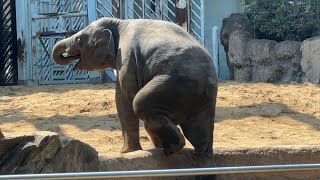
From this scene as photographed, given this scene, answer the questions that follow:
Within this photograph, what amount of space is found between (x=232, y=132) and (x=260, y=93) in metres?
3.08

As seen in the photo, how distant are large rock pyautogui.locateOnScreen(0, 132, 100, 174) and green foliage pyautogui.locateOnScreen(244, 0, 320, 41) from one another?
10685 mm

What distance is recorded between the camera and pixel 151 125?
5.68 metres

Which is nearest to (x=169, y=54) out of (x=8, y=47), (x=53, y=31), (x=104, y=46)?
(x=104, y=46)

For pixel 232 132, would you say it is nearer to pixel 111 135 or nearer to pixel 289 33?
pixel 111 135

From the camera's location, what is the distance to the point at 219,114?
1027 centimetres

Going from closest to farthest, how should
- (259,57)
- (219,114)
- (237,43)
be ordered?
(219,114) < (259,57) < (237,43)

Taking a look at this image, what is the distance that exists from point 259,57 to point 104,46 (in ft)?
25.6

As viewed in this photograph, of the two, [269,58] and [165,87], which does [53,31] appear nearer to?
[269,58]

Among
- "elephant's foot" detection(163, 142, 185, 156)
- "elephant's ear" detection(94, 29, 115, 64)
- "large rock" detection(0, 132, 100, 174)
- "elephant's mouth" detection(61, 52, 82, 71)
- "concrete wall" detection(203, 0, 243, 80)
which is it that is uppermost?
"elephant's ear" detection(94, 29, 115, 64)

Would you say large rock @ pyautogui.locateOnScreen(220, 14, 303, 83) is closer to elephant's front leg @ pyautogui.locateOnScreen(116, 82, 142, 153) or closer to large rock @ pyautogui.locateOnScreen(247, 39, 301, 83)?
large rock @ pyautogui.locateOnScreen(247, 39, 301, 83)

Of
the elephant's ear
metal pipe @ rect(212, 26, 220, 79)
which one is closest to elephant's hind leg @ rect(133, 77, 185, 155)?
the elephant's ear

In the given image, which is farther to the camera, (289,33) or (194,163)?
(289,33)

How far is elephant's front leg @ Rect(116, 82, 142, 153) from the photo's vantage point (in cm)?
631

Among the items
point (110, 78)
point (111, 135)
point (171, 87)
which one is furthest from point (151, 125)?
point (110, 78)
